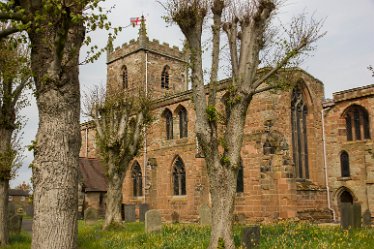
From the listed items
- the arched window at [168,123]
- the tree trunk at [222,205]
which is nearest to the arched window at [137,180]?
the arched window at [168,123]

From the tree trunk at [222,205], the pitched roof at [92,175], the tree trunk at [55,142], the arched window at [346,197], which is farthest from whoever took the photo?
the pitched roof at [92,175]

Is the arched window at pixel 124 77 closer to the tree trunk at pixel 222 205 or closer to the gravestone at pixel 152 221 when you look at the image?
the gravestone at pixel 152 221

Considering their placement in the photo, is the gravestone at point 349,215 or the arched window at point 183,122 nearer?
the gravestone at point 349,215

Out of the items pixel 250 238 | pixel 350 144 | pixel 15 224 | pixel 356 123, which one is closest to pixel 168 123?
pixel 350 144

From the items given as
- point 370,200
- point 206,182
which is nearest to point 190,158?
point 206,182

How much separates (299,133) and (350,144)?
8.64 feet

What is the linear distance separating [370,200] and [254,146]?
237 inches

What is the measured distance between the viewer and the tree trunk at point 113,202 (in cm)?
1694

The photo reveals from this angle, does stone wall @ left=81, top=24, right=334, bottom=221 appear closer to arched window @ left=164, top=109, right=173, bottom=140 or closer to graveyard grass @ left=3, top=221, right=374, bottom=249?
arched window @ left=164, top=109, right=173, bottom=140

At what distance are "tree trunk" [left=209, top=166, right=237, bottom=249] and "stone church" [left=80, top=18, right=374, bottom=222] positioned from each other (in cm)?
888

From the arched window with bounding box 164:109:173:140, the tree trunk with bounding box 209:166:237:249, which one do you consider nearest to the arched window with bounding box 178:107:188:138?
the arched window with bounding box 164:109:173:140

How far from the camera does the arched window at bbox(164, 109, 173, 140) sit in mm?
26822

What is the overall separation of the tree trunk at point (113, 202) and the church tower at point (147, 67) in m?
16.3

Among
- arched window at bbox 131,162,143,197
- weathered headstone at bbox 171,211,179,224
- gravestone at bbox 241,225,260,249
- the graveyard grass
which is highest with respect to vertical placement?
arched window at bbox 131,162,143,197
